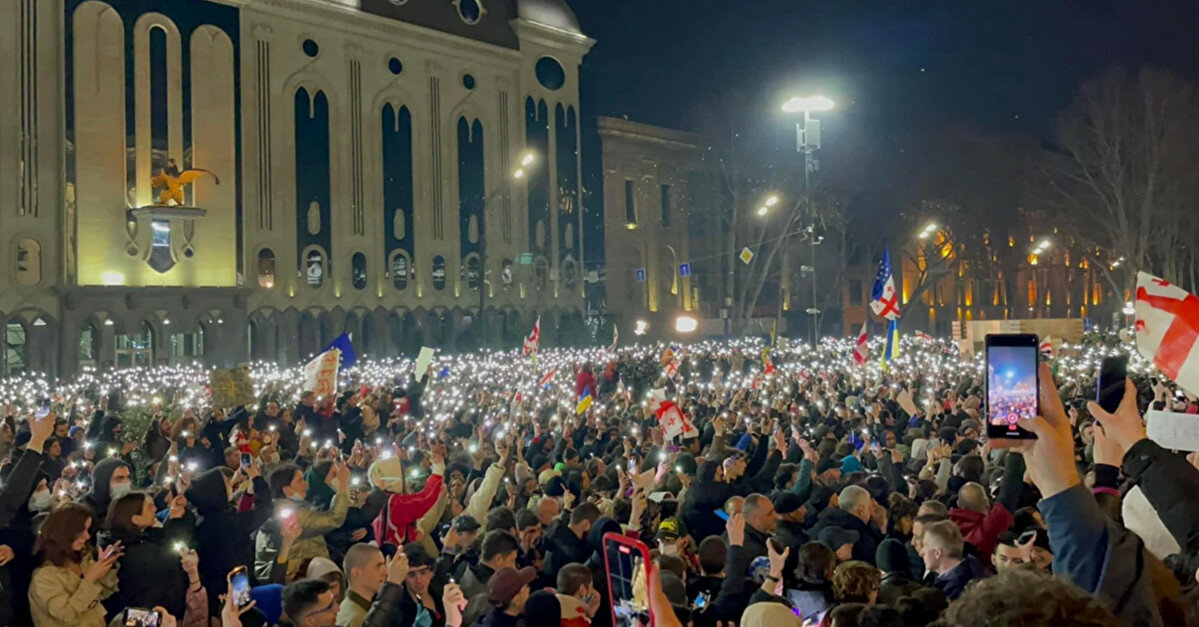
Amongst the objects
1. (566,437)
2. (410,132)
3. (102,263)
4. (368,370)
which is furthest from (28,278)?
(566,437)

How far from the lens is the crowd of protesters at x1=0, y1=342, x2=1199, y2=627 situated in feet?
10.3

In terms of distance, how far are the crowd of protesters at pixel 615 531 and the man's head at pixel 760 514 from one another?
0.01 m

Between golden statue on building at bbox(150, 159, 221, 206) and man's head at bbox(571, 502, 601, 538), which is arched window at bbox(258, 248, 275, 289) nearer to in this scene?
golden statue on building at bbox(150, 159, 221, 206)

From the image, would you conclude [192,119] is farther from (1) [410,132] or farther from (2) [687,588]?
(2) [687,588]

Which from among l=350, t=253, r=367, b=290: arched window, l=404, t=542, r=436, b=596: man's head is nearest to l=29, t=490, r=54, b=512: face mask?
l=404, t=542, r=436, b=596: man's head

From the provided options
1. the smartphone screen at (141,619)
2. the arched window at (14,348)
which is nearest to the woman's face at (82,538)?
the smartphone screen at (141,619)

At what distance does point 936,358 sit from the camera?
2986 cm

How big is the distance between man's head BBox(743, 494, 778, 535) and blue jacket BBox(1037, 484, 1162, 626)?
12.8 feet

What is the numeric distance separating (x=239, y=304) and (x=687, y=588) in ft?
114

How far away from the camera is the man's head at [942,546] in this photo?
5.21 meters

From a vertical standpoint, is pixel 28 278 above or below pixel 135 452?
above

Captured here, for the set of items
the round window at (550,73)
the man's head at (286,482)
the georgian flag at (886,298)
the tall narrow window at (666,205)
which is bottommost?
the man's head at (286,482)

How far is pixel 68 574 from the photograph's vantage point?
537 cm

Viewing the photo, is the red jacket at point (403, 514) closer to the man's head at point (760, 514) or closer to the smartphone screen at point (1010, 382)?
the man's head at point (760, 514)
